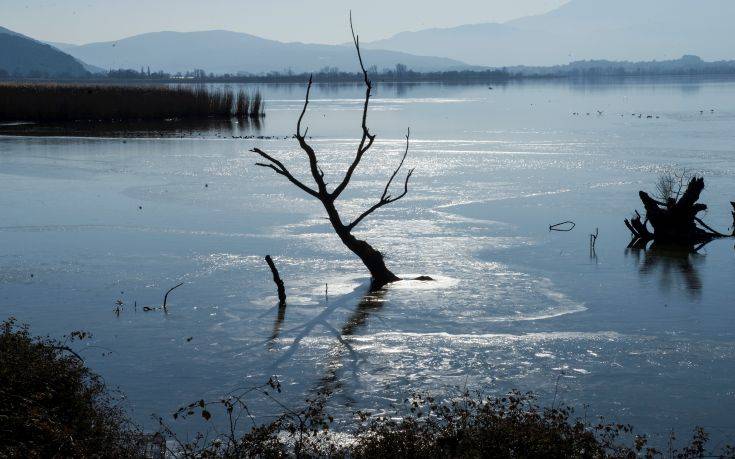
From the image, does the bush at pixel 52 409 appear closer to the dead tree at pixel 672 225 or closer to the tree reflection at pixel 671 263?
the tree reflection at pixel 671 263

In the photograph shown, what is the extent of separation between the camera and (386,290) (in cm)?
1228

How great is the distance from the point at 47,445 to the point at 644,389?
207 inches

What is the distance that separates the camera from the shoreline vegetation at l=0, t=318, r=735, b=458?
6207mm

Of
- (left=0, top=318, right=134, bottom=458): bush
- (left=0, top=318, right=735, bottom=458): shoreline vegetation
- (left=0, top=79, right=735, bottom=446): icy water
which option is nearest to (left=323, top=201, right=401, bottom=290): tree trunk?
(left=0, top=79, right=735, bottom=446): icy water

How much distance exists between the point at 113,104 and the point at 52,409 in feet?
139

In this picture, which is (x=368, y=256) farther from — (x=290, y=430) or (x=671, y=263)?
(x=290, y=430)

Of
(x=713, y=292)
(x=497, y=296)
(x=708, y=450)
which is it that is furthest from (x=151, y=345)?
(x=713, y=292)

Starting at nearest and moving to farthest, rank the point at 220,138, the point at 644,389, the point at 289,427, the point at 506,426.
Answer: the point at 506,426
the point at 289,427
the point at 644,389
the point at 220,138

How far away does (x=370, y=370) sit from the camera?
8.88m

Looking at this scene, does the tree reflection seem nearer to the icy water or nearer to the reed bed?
the icy water

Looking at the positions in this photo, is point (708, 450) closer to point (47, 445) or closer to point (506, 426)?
point (506, 426)

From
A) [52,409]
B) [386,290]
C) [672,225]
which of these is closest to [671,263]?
[672,225]

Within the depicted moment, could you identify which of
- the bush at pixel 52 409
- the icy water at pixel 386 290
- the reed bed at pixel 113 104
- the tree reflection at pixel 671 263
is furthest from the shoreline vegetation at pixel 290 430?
the reed bed at pixel 113 104

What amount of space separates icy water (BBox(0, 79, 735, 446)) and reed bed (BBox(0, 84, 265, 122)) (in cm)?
1899
